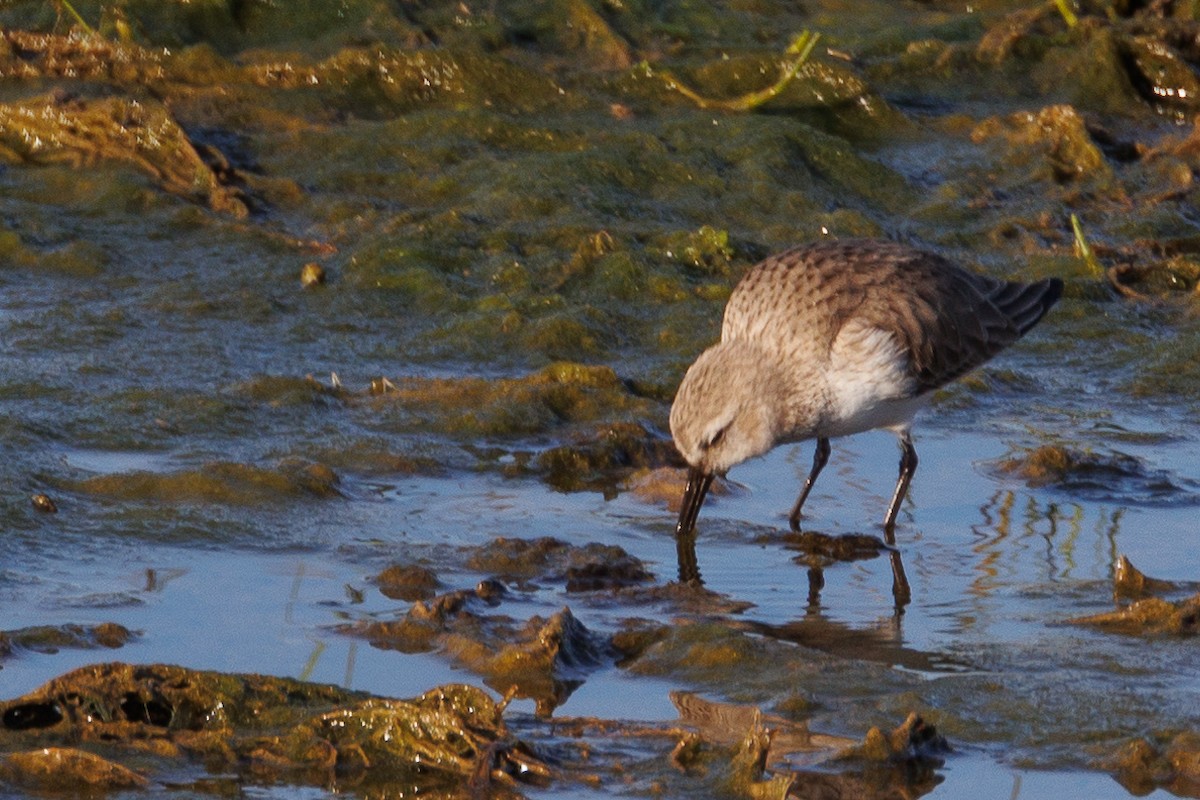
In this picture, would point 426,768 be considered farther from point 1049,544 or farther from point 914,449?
point 914,449

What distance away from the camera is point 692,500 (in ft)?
20.9

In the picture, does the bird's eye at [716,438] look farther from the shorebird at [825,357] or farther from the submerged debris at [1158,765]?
the submerged debris at [1158,765]

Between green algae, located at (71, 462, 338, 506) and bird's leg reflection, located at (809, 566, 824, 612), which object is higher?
green algae, located at (71, 462, 338, 506)

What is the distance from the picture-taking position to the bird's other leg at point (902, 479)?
6590 millimetres

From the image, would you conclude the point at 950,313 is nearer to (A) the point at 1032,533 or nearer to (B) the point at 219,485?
(A) the point at 1032,533

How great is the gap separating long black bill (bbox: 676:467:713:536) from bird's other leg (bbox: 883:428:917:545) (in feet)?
2.15

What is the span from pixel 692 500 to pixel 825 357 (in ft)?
2.66

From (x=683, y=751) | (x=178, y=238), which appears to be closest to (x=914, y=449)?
(x=683, y=751)

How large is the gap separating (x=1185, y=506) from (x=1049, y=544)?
71 centimetres

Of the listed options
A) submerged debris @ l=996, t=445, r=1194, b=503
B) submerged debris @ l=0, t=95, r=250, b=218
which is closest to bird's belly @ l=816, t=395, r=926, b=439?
submerged debris @ l=996, t=445, r=1194, b=503

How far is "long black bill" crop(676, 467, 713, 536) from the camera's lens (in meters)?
6.36

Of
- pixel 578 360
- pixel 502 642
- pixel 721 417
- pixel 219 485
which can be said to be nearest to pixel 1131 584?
pixel 721 417

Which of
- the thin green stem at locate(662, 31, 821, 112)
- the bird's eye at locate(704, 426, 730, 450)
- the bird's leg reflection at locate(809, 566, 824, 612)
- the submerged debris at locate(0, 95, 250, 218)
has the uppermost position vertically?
the thin green stem at locate(662, 31, 821, 112)

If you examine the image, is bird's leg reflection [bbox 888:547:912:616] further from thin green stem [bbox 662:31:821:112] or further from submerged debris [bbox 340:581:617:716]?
thin green stem [bbox 662:31:821:112]
